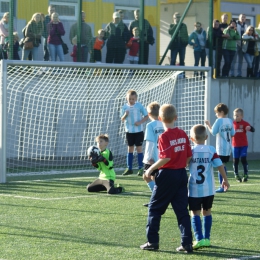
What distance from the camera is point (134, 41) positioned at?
17.1 metres

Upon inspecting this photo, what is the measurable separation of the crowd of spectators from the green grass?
3.59 meters

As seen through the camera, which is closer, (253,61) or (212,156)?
(212,156)

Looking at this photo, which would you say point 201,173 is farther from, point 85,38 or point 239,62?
point 239,62

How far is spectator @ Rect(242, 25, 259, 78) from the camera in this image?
20.0m

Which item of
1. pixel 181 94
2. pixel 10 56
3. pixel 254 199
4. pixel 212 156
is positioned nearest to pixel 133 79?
pixel 181 94

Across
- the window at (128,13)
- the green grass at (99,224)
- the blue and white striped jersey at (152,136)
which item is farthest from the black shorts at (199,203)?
the window at (128,13)

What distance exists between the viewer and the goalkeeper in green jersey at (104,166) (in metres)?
11.8

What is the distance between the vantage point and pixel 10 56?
15016mm

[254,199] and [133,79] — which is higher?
[133,79]

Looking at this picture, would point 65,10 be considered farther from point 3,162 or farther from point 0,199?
point 0,199

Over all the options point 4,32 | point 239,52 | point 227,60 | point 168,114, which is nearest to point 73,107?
point 4,32

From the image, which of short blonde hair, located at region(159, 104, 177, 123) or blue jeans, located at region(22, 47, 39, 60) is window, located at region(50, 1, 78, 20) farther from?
short blonde hair, located at region(159, 104, 177, 123)

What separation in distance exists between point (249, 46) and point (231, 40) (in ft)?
2.85

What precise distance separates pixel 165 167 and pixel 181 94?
1045 centimetres
